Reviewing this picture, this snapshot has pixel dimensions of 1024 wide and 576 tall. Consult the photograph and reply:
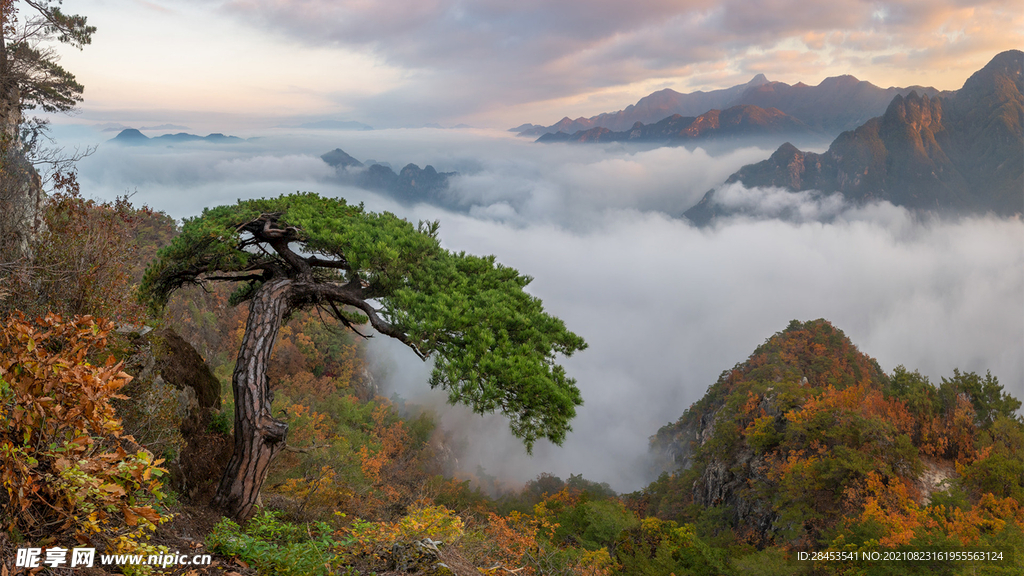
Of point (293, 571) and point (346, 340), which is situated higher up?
point (293, 571)

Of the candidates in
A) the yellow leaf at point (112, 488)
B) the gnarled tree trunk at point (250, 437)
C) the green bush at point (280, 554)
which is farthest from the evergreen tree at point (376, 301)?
the yellow leaf at point (112, 488)

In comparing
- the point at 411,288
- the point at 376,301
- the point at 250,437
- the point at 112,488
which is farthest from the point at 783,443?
the point at 112,488

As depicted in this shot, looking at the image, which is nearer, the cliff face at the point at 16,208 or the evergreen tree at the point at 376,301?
the evergreen tree at the point at 376,301

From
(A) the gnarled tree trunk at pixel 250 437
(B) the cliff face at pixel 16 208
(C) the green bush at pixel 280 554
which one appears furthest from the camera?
(B) the cliff face at pixel 16 208

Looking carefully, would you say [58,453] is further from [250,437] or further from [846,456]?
[846,456]

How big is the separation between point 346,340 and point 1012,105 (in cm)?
26335

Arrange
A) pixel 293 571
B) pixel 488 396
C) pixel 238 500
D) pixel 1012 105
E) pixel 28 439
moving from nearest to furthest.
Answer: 1. pixel 28 439
2. pixel 293 571
3. pixel 488 396
4. pixel 238 500
5. pixel 1012 105

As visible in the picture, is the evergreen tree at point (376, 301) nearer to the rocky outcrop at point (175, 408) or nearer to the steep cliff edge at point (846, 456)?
the rocky outcrop at point (175, 408)

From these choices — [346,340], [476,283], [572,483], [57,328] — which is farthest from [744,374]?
[57,328]

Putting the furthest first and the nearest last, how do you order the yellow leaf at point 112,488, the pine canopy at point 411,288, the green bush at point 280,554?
the pine canopy at point 411,288
the green bush at point 280,554
the yellow leaf at point 112,488

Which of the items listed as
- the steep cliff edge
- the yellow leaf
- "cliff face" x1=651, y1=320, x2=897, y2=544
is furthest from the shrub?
"cliff face" x1=651, y1=320, x2=897, y2=544

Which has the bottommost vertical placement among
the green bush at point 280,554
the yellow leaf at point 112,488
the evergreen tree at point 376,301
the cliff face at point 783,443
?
the cliff face at point 783,443

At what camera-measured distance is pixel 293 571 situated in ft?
14.3

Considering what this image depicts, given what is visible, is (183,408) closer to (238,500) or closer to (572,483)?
(238,500)
